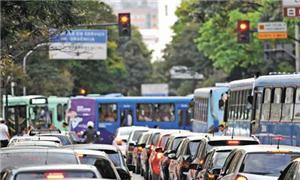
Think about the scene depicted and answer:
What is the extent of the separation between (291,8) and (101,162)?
915 inches

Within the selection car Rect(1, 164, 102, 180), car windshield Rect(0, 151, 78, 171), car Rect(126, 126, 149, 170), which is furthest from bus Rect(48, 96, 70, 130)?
car Rect(1, 164, 102, 180)

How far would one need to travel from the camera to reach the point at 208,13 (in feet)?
201

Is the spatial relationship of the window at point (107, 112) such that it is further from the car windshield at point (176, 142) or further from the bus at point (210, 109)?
the car windshield at point (176, 142)

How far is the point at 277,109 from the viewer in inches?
1125

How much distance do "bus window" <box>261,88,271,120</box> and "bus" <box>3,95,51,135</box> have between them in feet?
83.0

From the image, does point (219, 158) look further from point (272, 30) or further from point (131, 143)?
point (272, 30)

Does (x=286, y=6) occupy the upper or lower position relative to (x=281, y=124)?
upper

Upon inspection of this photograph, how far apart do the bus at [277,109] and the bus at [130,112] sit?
2848 cm

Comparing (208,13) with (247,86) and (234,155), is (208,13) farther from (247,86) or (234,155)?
(234,155)

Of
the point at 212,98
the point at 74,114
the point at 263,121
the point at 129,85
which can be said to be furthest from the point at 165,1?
the point at 263,121

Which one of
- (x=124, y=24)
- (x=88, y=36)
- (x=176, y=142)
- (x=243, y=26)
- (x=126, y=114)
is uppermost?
(x=124, y=24)

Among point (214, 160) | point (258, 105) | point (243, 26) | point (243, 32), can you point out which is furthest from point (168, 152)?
point (243, 26)

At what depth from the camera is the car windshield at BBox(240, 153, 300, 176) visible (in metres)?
16.2

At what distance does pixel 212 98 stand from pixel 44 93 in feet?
98.4
